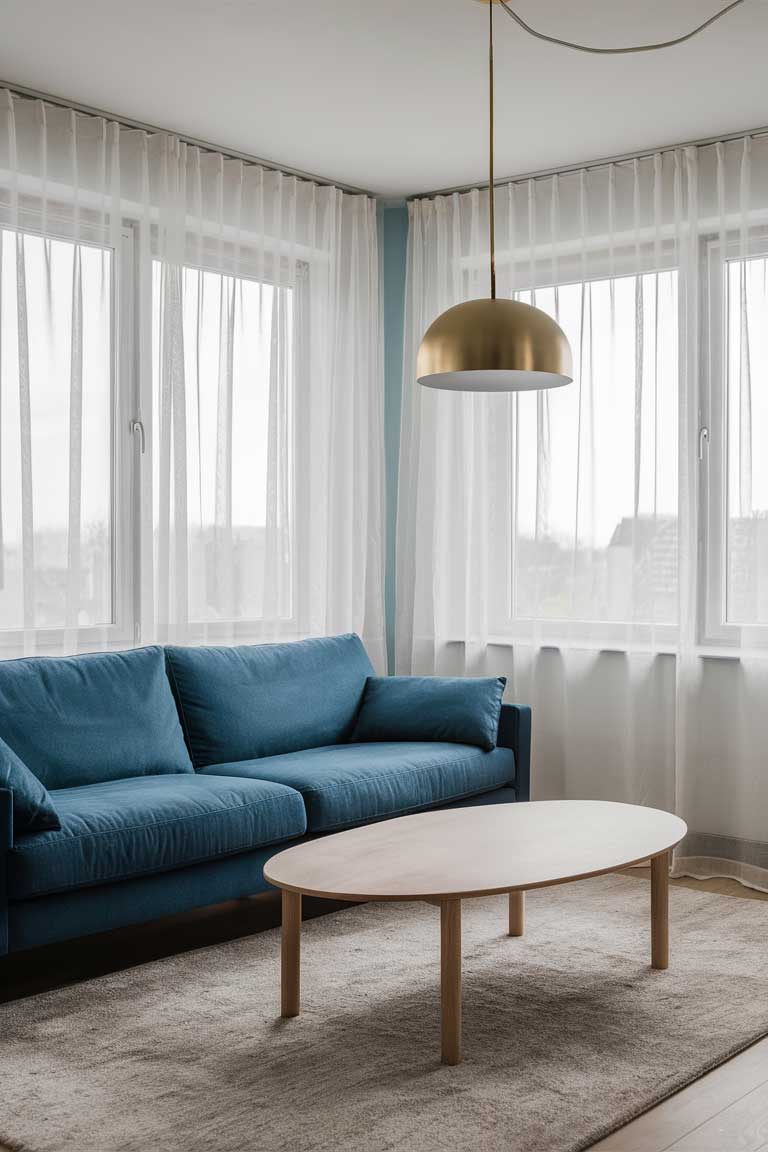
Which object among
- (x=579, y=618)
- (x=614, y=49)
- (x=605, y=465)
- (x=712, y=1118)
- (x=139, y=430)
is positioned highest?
(x=614, y=49)

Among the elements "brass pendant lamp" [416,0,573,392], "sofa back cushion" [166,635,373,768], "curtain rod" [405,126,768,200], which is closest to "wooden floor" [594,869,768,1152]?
"brass pendant lamp" [416,0,573,392]

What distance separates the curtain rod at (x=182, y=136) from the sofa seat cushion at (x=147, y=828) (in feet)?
7.71

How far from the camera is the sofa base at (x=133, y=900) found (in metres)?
3.11

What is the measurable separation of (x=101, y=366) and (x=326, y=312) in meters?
1.21

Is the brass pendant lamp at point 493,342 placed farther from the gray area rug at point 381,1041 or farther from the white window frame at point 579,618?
the white window frame at point 579,618

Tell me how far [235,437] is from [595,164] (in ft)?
5.98

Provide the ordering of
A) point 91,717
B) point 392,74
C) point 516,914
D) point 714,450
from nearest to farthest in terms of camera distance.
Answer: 1. point 516,914
2. point 91,717
3. point 392,74
4. point 714,450

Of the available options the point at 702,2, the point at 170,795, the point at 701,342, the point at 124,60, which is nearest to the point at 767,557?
the point at 701,342

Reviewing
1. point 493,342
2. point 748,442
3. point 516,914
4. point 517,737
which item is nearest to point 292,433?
point 517,737

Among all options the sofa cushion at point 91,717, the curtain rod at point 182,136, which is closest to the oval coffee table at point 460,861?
the sofa cushion at point 91,717

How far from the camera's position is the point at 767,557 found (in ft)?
14.9

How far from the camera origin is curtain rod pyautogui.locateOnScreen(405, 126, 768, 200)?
4645mm

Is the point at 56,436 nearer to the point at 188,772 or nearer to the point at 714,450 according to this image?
the point at 188,772

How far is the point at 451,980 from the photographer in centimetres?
278
